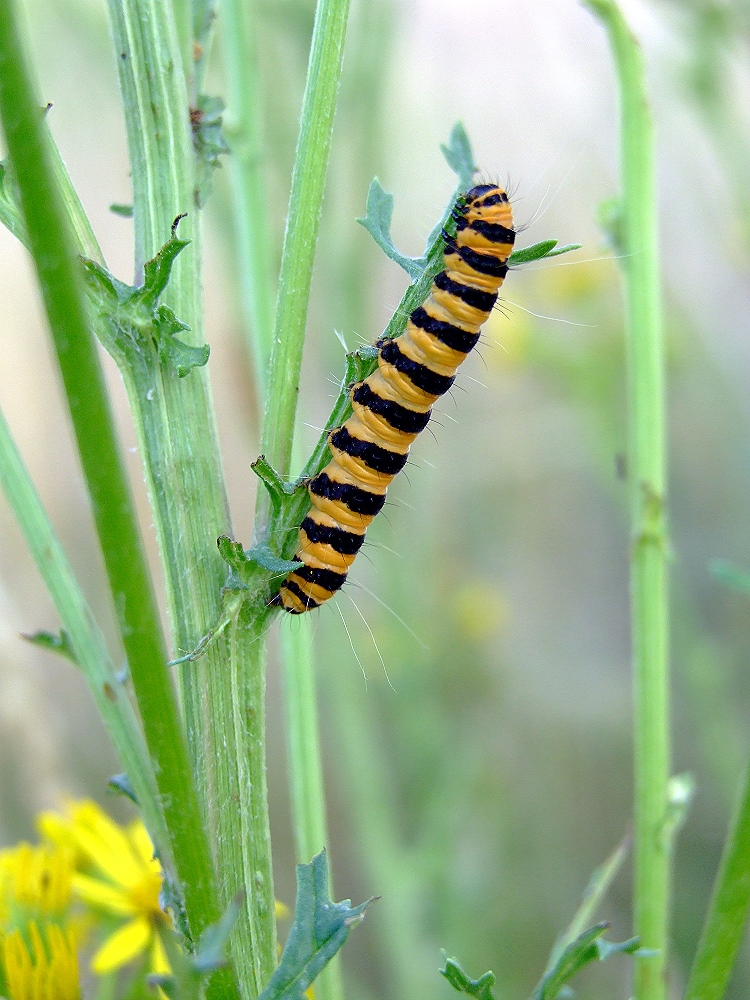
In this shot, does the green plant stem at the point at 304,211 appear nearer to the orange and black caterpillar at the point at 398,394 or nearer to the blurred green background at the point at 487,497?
the orange and black caterpillar at the point at 398,394

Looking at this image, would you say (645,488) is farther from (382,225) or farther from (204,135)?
(204,135)

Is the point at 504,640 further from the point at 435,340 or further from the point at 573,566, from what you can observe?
the point at 435,340

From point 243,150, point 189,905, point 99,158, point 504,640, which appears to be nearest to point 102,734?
point 504,640

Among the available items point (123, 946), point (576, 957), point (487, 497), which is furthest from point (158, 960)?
point (487, 497)

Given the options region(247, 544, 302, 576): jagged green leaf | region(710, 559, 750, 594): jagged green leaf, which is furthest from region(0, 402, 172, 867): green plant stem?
region(710, 559, 750, 594): jagged green leaf

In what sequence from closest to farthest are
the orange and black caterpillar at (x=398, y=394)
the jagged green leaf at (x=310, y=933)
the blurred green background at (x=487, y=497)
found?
the jagged green leaf at (x=310, y=933)
the orange and black caterpillar at (x=398, y=394)
the blurred green background at (x=487, y=497)

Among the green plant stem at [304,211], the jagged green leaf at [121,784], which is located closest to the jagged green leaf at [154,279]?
the green plant stem at [304,211]
